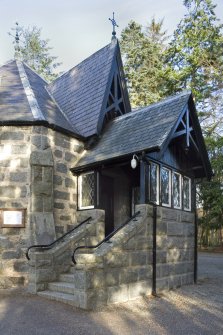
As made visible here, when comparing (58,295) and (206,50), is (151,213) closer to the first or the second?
(58,295)

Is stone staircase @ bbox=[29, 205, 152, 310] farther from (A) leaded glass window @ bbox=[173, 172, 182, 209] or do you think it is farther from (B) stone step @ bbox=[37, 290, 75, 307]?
(A) leaded glass window @ bbox=[173, 172, 182, 209]

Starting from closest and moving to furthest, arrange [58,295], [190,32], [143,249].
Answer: [58,295], [143,249], [190,32]

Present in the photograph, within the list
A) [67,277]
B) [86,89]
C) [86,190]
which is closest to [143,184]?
[86,190]

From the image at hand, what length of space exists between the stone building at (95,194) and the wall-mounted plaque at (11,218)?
0.03 m

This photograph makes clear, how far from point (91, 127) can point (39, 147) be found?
2042 mm

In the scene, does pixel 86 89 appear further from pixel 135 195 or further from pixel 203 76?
pixel 203 76

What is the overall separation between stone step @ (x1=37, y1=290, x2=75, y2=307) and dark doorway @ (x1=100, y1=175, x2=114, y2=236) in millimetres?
3953

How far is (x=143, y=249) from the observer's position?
8703 millimetres

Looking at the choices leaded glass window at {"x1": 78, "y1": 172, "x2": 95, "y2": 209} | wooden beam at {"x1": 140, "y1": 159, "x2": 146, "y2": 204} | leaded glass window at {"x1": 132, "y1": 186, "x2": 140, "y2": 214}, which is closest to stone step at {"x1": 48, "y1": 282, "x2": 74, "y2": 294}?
wooden beam at {"x1": 140, "y1": 159, "x2": 146, "y2": 204}

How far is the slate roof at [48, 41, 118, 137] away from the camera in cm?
1196

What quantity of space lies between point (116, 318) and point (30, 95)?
293 inches

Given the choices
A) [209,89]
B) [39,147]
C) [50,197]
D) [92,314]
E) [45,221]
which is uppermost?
[209,89]

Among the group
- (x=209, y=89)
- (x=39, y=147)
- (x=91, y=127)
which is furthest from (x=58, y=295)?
(x=209, y=89)

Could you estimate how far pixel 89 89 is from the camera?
1329 cm
